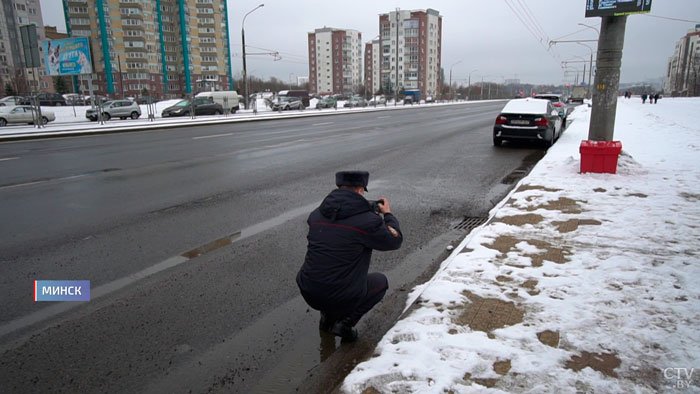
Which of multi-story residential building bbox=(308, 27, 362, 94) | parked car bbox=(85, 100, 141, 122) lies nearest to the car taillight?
parked car bbox=(85, 100, 141, 122)

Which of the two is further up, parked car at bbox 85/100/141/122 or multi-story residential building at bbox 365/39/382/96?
multi-story residential building at bbox 365/39/382/96

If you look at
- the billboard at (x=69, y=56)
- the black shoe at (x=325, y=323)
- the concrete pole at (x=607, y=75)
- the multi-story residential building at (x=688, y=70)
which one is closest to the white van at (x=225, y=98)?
the billboard at (x=69, y=56)

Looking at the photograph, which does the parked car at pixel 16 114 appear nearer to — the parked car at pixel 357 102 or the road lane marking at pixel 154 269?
the road lane marking at pixel 154 269

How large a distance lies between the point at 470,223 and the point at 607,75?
5.18 m

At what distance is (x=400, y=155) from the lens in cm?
Answer: 1232

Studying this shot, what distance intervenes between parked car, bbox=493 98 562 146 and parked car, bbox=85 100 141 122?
1157 inches

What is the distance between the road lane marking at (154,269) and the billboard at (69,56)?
93.9 ft

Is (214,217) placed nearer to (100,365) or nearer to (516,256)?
(100,365)

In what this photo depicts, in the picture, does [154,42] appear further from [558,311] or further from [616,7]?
[558,311]

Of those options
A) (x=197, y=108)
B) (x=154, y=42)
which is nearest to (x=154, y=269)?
(x=197, y=108)

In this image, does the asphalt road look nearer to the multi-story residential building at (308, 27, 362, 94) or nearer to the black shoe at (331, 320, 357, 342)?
the black shoe at (331, 320, 357, 342)

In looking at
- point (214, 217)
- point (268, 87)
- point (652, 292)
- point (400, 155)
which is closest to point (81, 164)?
point (214, 217)

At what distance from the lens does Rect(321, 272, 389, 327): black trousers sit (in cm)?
315
